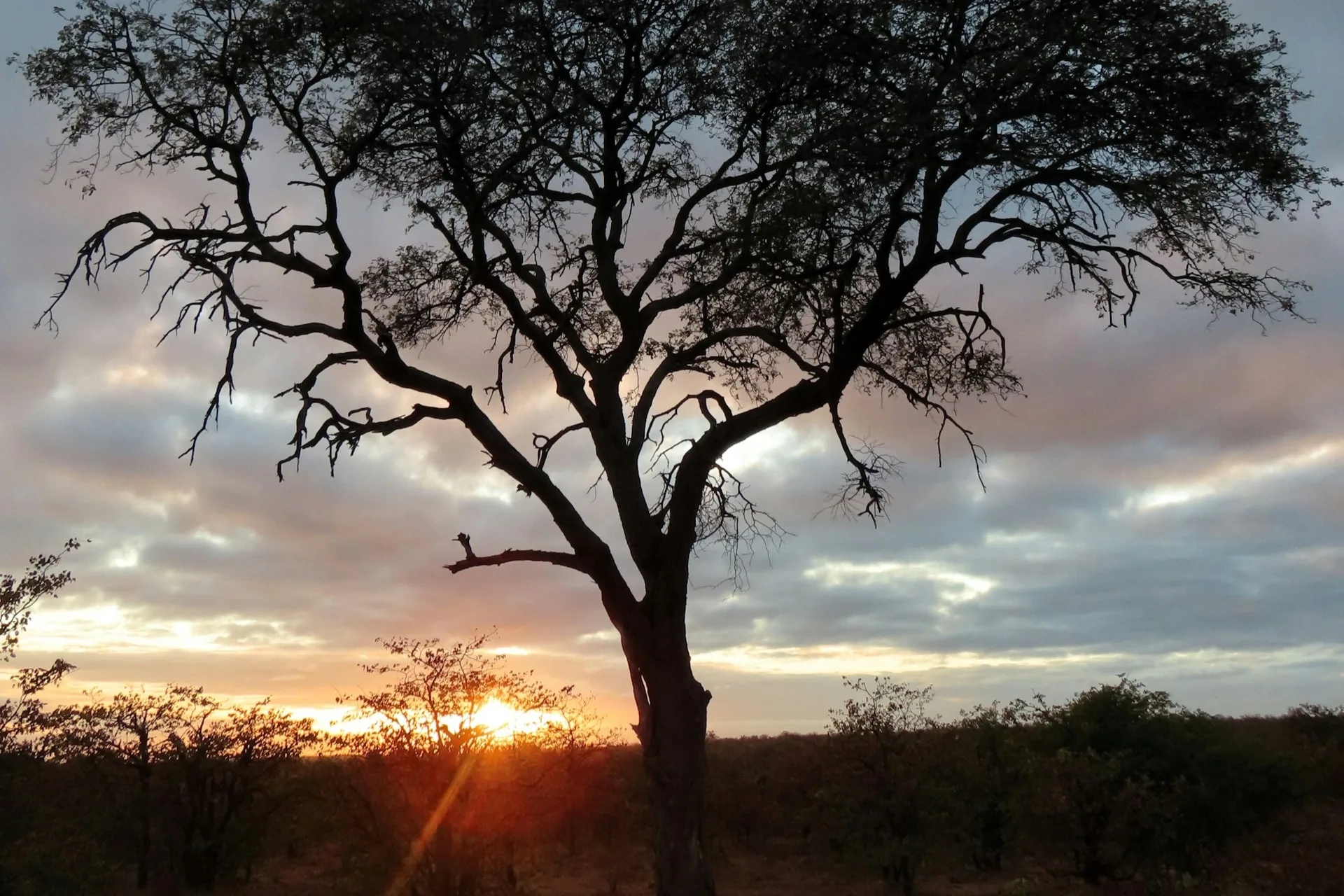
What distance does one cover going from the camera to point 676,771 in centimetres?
947

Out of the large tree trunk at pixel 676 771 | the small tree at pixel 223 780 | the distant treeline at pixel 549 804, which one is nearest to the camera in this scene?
the large tree trunk at pixel 676 771

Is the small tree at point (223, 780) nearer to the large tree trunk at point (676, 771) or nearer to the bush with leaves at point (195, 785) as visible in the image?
the bush with leaves at point (195, 785)

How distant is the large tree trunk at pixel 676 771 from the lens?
30.5ft

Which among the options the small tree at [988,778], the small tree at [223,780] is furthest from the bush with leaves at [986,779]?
the small tree at [223,780]

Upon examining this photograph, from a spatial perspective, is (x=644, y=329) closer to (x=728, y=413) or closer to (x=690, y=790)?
(x=728, y=413)

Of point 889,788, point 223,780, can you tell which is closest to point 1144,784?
point 889,788

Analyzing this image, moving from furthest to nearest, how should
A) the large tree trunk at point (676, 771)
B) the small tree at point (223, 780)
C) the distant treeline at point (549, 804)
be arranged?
the small tree at point (223, 780), the distant treeline at point (549, 804), the large tree trunk at point (676, 771)

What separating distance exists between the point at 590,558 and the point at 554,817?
21214 mm

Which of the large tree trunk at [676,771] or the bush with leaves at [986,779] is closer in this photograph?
the large tree trunk at [676,771]

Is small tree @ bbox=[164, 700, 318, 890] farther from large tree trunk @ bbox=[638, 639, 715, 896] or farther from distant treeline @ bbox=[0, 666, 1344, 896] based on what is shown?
large tree trunk @ bbox=[638, 639, 715, 896]

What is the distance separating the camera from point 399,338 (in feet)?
42.3

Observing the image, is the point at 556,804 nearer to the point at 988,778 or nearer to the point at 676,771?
the point at 988,778

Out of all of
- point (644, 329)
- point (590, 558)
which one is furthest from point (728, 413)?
point (590, 558)

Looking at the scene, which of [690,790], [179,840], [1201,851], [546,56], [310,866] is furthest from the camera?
[310,866]
